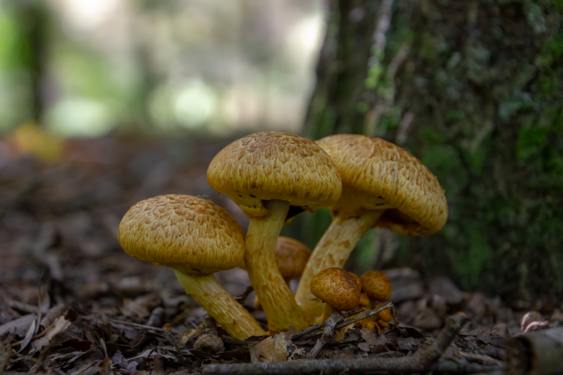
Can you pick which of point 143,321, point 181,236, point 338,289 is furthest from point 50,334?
point 338,289

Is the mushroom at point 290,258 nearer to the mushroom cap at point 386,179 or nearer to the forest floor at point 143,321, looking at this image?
the forest floor at point 143,321

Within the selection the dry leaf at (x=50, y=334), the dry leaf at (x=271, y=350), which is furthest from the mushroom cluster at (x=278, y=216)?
the dry leaf at (x=50, y=334)

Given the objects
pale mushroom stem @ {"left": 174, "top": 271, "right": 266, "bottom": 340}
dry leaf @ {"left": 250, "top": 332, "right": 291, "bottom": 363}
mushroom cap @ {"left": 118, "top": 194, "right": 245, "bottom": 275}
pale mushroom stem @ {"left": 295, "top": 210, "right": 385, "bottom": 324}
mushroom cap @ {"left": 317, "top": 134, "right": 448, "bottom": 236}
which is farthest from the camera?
pale mushroom stem @ {"left": 295, "top": 210, "right": 385, "bottom": 324}

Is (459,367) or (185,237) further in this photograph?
(185,237)

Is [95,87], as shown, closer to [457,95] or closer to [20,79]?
[20,79]

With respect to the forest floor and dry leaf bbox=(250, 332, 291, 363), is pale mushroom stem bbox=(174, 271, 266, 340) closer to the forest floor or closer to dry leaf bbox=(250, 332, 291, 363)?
the forest floor

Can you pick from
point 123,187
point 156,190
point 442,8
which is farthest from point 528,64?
point 123,187

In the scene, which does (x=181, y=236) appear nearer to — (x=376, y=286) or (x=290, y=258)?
(x=290, y=258)

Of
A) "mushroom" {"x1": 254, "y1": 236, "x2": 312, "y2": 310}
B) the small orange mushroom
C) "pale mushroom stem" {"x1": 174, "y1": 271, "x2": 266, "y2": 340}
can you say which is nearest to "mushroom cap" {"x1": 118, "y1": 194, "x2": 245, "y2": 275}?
"pale mushroom stem" {"x1": 174, "y1": 271, "x2": 266, "y2": 340}
